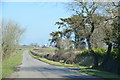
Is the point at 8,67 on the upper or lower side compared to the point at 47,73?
upper

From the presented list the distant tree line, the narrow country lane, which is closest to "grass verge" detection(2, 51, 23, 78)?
the narrow country lane

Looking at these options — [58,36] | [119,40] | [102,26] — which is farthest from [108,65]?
[58,36]

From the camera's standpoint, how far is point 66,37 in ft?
186

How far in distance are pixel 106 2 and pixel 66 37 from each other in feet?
109

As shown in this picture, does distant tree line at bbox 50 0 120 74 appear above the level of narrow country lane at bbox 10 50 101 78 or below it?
above

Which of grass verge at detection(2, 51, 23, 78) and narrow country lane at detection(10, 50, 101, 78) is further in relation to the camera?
grass verge at detection(2, 51, 23, 78)

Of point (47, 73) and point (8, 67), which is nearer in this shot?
point (47, 73)

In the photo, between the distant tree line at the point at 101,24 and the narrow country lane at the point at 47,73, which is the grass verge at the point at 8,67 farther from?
the distant tree line at the point at 101,24

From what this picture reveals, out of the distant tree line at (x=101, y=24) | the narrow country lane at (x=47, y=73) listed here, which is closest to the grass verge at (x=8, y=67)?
the narrow country lane at (x=47, y=73)

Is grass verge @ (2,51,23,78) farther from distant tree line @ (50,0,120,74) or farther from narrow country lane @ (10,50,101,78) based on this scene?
distant tree line @ (50,0,120,74)

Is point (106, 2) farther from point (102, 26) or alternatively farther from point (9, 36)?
point (9, 36)

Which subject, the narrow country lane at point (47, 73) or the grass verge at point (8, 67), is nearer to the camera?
the narrow country lane at point (47, 73)

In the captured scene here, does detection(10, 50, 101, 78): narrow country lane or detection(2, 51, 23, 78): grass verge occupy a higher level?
detection(2, 51, 23, 78): grass verge

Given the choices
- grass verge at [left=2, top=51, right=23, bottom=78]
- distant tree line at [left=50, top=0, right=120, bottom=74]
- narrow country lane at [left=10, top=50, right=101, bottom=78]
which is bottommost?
narrow country lane at [left=10, top=50, right=101, bottom=78]
